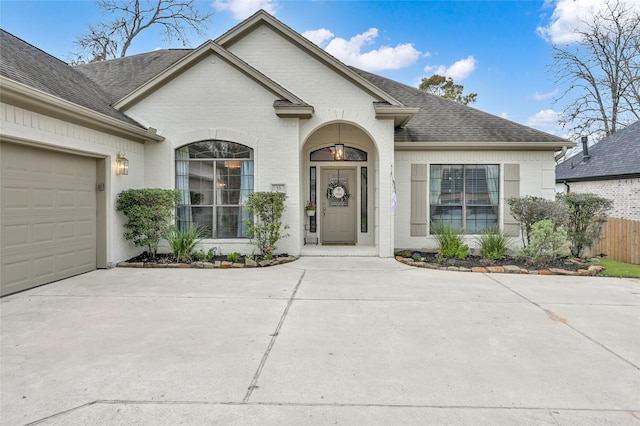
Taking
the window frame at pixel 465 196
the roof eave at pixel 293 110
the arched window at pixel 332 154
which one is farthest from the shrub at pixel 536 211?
the roof eave at pixel 293 110

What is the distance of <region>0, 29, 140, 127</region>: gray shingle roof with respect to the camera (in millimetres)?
5625

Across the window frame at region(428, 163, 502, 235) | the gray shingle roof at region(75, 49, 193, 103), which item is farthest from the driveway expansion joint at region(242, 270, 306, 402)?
the gray shingle roof at region(75, 49, 193, 103)

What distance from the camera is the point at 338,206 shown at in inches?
408

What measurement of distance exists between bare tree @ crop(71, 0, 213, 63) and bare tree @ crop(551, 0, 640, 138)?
19806 mm

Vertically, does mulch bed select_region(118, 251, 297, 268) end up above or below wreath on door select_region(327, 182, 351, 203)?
below

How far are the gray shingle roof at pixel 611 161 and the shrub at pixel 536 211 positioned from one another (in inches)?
274

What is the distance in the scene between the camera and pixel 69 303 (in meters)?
4.82

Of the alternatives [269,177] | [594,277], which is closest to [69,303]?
[269,177]

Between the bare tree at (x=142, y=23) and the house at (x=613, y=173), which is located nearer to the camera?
the house at (x=613, y=173)

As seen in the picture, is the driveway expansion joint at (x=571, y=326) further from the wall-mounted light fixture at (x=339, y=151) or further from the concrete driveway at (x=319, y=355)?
the wall-mounted light fixture at (x=339, y=151)

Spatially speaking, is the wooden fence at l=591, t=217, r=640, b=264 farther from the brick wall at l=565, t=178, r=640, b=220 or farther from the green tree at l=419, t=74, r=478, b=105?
the green tree at l=419, t=74, r=478, b=105

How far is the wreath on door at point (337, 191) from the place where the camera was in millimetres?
10250

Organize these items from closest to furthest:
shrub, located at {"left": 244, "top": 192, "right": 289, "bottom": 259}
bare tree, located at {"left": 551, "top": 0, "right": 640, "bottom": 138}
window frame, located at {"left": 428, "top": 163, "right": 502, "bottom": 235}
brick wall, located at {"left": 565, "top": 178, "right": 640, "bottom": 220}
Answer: shrub, located at {"left": 244, "top": 192, "right": 289, "bottom": 259}
window frame, located at {"left": 428, "top": 163, "right": 502, "bottom": 235}
brick wall, located at {"left": 565, "top": 178, "right": 640, "bottom": 220}
bare tree, located at {"left": 551, "top": 0, "right": 640, "bottom": 138}

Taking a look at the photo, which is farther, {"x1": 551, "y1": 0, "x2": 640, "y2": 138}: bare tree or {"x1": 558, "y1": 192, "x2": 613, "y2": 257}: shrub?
{"x1": 551, "y1": 0, "x2": 640, "y2": 138}: bare tree
